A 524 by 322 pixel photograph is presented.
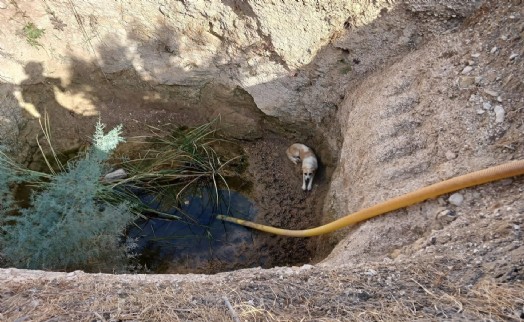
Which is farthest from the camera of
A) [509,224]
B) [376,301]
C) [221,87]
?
[221,87]

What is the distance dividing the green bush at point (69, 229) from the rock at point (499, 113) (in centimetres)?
238

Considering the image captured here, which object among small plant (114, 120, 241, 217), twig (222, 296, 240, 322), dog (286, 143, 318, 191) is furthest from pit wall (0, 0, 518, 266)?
twig (222, 296, 240, 322)

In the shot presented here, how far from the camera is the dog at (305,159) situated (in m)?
3.71

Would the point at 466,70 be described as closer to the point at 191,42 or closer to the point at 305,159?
the point at 305,159

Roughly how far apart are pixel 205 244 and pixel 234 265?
0.30 meters

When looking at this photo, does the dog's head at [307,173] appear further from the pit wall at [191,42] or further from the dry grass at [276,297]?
the dry grass at [276,297]

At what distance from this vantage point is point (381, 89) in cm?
318

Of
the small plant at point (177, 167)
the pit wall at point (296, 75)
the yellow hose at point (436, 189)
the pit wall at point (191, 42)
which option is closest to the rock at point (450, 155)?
the pit wall at point (296, 75)

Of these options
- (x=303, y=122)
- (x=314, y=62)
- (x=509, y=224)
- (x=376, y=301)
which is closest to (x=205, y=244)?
(x=303, y=122)

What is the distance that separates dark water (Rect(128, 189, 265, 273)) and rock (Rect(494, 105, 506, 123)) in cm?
191

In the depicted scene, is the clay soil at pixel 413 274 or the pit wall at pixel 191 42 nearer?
the clay soil at pixel 413 274

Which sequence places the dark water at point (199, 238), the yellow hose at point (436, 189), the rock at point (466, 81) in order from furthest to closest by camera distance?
1. the dark water at point (199, 238)
2. the rock at point (466, 81)
3. the yellow hose at point (436, 189)

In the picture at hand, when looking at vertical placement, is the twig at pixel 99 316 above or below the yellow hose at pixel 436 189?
below

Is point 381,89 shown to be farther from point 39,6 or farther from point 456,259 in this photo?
point 39,6
